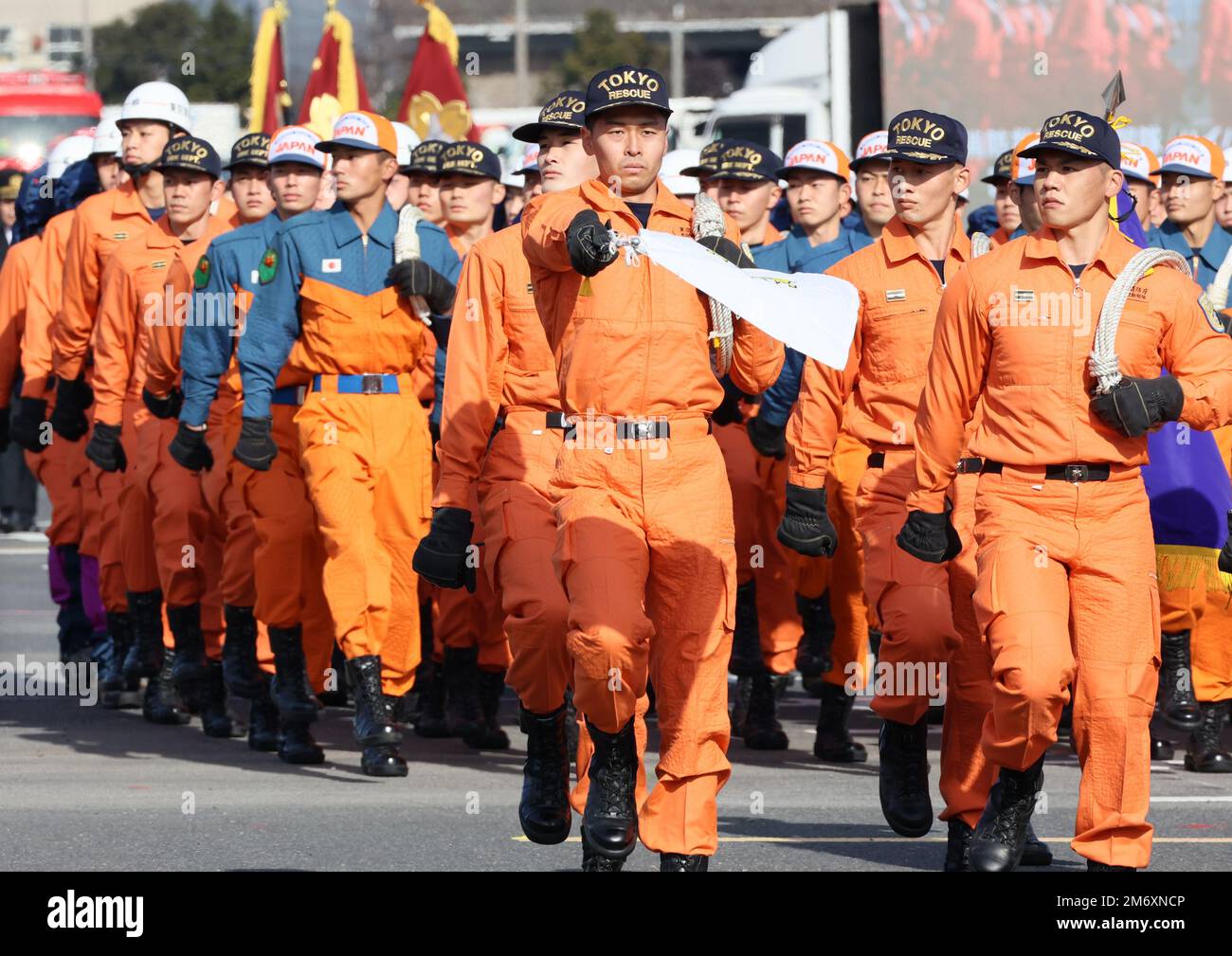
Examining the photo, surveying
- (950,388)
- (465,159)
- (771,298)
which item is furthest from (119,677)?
(771,298)

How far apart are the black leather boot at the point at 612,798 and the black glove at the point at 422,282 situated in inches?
133

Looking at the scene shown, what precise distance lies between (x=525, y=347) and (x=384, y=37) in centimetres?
5383

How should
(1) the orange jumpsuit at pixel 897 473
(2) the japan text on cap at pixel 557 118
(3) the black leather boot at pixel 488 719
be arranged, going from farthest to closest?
1. (3) the black leather boot at pixel 488 719
2. (2) the japan text on cap at pixel 557 118
3. (1) the orange jumpsuit at pixel 897 473

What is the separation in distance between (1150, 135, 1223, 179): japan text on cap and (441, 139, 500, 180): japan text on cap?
3.27 metres

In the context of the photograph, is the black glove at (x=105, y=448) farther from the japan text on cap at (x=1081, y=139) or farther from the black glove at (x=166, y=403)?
the japan text on cap at (x=1081, y=139)

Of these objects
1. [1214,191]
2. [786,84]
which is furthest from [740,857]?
[786,84]

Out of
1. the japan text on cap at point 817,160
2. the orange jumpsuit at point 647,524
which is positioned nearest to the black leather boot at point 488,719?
the japan text on cap at point 817,160

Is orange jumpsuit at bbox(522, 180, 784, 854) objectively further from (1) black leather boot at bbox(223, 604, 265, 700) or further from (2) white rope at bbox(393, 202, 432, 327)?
(1) black leather boot at bbox(223, 604, 265, 700)

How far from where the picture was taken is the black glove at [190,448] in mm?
11172

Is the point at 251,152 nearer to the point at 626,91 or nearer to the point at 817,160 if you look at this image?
the point at 817,160

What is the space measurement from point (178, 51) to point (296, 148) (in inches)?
2065

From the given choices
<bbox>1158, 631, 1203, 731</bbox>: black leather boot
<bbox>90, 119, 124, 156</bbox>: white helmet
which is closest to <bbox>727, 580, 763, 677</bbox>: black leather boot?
<bbox>1158, 631, 1203, 731</bbox>: black leather boot

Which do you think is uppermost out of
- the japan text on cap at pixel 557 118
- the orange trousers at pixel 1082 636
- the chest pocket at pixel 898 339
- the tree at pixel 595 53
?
the tree at pixel 595 53

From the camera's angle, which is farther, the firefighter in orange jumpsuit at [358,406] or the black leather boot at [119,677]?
the black leather boot at [119,677]
